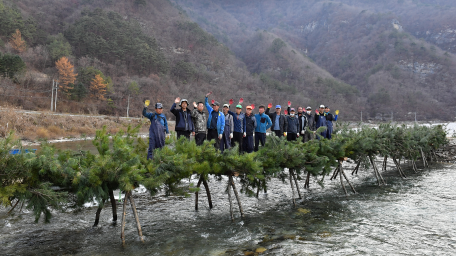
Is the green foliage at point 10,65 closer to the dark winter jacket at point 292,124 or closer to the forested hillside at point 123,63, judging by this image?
the forested hillside at point 123,63

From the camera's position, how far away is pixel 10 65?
3700 centimetres

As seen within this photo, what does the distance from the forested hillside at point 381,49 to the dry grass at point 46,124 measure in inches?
3470

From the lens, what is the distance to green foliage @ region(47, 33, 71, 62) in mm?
51806

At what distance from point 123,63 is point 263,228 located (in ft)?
206

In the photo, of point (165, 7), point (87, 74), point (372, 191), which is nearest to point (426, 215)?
point (372, 191)

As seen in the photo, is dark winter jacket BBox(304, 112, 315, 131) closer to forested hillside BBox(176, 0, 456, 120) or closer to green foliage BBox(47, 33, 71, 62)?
green foliage BBox(47, 33, 71, 62)

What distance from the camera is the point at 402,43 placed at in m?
124

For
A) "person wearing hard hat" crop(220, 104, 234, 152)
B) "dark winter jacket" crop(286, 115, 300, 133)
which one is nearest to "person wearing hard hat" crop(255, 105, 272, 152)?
"person wearing hard hat" crop(220, 104, 234, 152)

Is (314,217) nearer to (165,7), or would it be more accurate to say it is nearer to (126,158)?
(126,158)

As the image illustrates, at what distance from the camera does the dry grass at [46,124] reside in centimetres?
2438

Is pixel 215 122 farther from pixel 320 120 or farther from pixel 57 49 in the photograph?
pixel 57 49

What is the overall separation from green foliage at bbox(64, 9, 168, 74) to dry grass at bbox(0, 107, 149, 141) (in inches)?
1246

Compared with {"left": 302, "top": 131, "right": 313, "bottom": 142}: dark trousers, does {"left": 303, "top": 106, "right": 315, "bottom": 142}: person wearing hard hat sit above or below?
above

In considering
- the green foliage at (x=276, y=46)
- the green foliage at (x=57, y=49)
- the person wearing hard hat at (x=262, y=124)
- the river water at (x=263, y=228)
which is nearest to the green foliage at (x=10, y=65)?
the green foliage at (x=57, y=49)
